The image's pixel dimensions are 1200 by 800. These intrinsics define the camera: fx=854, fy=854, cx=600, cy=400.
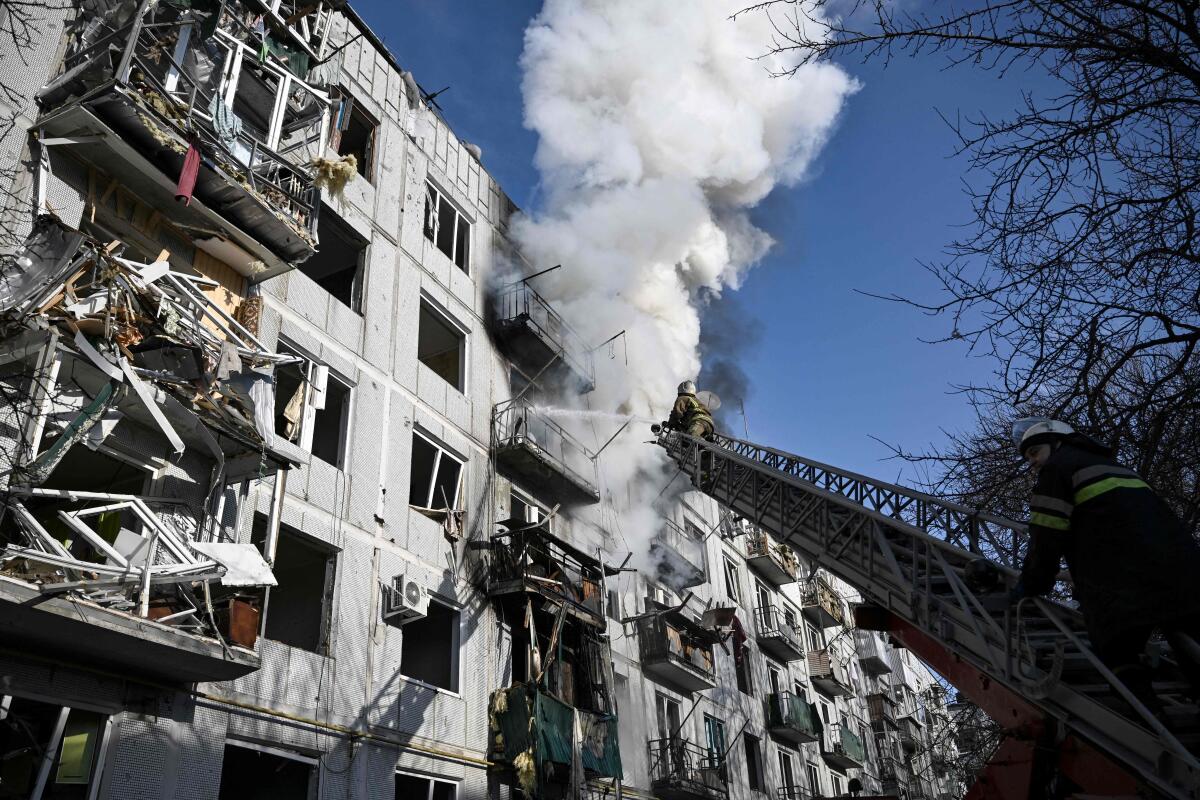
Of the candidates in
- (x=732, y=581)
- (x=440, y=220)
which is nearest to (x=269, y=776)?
(x=440, y=220)

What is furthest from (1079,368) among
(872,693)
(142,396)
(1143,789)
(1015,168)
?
(872,693)

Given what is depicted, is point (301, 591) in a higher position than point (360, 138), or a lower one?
lower

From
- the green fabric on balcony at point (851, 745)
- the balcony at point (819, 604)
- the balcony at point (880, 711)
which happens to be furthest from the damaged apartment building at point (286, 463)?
the balcony at point (880, 711)

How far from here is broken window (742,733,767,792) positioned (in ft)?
78.8

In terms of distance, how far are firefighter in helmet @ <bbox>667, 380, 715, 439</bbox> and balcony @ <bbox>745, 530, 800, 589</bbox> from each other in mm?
14599

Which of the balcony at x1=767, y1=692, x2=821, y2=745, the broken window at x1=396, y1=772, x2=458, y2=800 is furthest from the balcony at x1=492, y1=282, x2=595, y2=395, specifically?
the balcony at x1=767, y1=692, x2=821, y2=745

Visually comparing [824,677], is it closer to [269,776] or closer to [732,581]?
[732,581]

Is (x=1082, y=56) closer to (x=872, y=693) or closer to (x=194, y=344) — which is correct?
(x=194, y=344)

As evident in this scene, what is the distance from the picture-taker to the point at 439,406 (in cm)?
1605

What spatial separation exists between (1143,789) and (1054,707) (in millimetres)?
778

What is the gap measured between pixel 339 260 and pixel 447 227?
12.6 feet

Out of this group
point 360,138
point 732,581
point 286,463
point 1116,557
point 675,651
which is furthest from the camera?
point 732,581

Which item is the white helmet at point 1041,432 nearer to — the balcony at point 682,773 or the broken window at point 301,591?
the broken window at point 301,591

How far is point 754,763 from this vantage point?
24391mm
